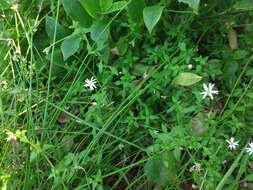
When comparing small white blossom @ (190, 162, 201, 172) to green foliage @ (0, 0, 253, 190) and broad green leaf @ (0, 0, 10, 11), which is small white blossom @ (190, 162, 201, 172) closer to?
green foliage @ (0, 0, 253, 190)

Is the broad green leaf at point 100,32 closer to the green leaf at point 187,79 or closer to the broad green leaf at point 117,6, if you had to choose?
the broad green leaf at point 117,6

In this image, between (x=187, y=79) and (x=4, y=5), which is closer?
(x=187, y=79)

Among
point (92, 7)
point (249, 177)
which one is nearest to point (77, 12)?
point (92, 7)

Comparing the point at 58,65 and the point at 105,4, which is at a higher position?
the point at 105,4

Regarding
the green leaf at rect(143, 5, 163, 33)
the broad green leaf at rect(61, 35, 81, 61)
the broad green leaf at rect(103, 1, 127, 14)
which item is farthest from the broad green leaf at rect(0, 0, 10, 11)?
the green leaf at rect(143, 5, 163, 33)

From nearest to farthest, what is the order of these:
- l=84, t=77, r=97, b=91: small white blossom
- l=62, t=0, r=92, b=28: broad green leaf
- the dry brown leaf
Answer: l=84, t=77, r=97, b=91: small white blossom → l=62, t=0, r=92, b=28: broad green leaf → the dry brown leaf

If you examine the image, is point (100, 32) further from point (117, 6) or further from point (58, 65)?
point (58, 65)

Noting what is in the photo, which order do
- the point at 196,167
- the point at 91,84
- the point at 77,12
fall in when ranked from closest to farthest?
the point at 196,167 → the point at 91,84 → the point at 77,12

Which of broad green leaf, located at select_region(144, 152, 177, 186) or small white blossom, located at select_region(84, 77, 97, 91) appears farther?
small white blossom, located at select_region(84, 77, 97, 91)

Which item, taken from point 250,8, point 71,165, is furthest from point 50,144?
point 250,8
